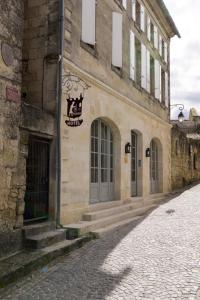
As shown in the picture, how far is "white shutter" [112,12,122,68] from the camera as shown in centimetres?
945

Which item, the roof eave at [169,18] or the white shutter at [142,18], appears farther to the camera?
the roof eave at [169,18]

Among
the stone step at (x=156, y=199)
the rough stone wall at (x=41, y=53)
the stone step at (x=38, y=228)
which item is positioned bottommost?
the stone step at (x=38, y=228)

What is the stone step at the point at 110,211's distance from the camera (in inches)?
293

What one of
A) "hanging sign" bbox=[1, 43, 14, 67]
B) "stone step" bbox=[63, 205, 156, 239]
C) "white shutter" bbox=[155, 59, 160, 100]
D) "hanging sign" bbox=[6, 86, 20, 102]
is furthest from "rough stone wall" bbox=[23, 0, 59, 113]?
"white shutter" bbox=[155, 59, 160, 100]

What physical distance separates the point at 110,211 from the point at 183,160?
10.1 metres

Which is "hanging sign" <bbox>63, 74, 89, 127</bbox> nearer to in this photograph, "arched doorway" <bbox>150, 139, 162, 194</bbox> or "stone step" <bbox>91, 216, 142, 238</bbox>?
"stone step" <bbox>91, 216, 142, 238</bbox>

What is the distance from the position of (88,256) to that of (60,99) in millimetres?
2812

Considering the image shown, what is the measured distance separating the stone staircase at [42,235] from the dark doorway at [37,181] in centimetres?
24

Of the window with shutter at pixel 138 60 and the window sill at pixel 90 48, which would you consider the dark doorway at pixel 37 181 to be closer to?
the window sill at pixel 90 48

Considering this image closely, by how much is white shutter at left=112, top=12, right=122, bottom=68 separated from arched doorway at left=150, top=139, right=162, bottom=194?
186 inches

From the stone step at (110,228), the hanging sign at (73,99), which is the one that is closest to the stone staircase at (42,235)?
the stone step at (110,228)

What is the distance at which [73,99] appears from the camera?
6879 millimetres

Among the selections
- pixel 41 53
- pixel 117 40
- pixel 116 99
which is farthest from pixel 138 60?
pixel 41 53

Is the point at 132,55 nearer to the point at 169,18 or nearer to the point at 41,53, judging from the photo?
the point at 41,53
